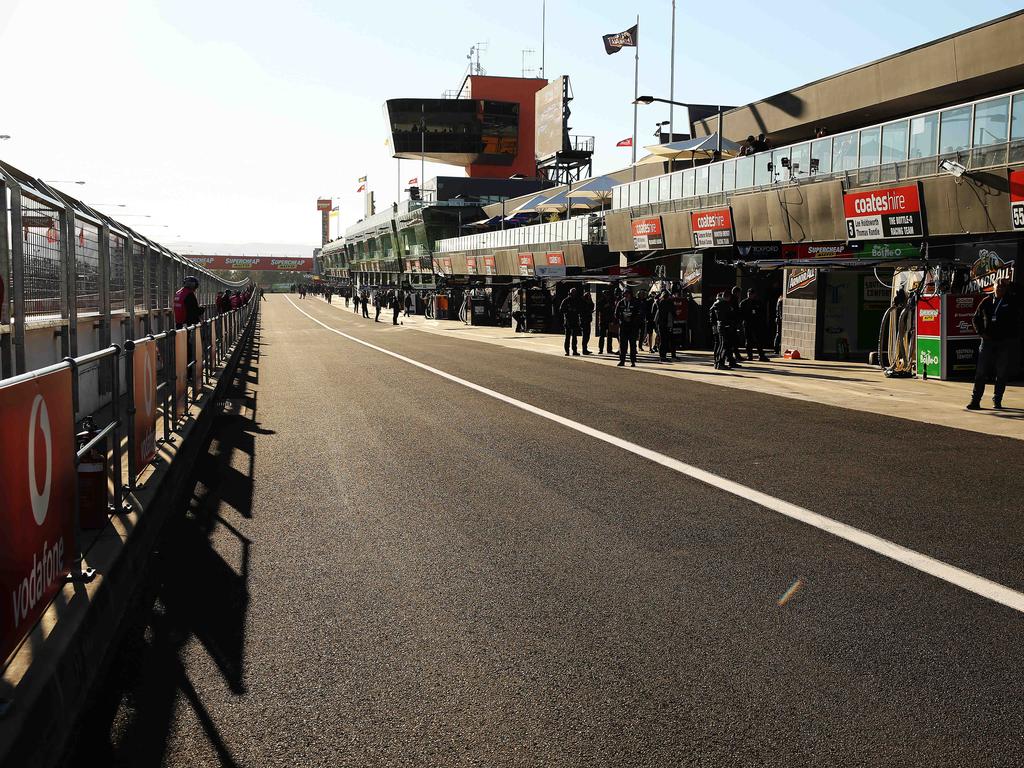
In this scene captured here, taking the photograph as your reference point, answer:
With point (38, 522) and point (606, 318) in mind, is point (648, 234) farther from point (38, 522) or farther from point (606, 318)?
point (38, 522)

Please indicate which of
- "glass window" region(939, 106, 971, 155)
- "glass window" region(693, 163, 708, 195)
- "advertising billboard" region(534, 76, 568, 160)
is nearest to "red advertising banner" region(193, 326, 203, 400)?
"glass window" region(939, 106, 971, 155)

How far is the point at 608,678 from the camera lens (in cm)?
404

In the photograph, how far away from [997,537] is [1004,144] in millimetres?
13766

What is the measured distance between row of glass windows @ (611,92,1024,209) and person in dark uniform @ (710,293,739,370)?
14.3 feet

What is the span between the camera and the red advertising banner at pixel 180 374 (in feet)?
35.5

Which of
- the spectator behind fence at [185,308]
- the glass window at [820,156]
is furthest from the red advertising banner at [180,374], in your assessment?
the glass window at [820,156]

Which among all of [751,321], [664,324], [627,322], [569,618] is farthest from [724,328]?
[569,618]

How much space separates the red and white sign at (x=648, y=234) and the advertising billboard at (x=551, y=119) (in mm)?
38229

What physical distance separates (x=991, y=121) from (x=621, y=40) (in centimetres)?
2873

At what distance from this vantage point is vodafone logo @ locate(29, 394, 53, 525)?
13.4 feet

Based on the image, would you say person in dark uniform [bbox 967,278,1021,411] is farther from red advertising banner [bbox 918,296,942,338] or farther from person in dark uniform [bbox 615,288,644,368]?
person in dark uniform [bbox 615,288,644,368]

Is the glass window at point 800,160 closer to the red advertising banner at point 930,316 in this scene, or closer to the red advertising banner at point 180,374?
the red advertising banner at point 930,316

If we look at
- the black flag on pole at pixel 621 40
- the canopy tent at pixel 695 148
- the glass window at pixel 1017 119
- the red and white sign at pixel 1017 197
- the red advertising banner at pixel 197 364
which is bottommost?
the red advertising banner at pixel 197 364

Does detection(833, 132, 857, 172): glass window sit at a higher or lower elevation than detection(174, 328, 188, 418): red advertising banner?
higher
